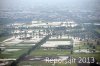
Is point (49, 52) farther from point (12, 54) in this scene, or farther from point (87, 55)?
point (87, 55)

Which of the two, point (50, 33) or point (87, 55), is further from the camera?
point (50, 33)

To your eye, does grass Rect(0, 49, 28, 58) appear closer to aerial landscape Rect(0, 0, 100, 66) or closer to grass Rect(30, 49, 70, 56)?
aerial landscape Rect(0, 0, 100, 66)

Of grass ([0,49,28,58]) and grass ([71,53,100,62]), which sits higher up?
grass ([0,49,28,58])

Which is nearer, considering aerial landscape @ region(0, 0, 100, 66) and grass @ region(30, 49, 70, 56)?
aerial landscape @ region(0, 0, 100, 66)

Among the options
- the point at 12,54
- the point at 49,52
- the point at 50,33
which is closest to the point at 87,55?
the point at 49,52

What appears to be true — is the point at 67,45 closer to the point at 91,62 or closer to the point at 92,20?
the point at 91,62

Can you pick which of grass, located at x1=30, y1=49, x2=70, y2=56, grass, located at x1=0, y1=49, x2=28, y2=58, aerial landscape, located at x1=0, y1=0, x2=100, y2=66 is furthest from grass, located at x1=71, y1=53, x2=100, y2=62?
grass, located at x1=0, y1=49, x2=28, y2=58

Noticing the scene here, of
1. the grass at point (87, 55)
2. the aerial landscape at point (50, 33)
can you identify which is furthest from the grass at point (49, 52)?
the grass at point (87, 55)

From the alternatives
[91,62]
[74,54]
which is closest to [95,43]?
[74,54]
